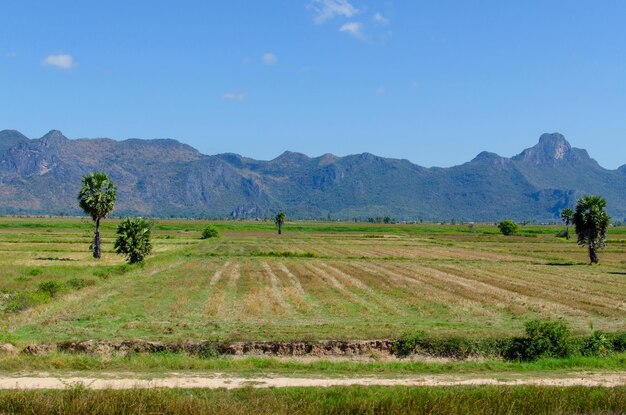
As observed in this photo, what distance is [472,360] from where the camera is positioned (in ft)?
75.2

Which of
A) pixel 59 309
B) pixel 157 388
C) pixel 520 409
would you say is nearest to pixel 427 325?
pixel 520 409

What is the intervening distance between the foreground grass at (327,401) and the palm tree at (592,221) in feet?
190

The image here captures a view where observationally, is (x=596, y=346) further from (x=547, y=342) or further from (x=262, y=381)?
(x=262, y=381)

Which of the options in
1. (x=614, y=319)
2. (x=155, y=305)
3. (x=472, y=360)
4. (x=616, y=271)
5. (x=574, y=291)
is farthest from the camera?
(x=616, y=271)

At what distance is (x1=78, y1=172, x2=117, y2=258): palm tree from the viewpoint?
6944 centimetres

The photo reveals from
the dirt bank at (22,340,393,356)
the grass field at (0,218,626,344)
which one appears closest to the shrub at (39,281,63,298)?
the grass field at (0,218,626,344)

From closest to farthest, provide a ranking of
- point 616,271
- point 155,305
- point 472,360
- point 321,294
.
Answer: point 472,360, point 155,305, point 321,294, point 616,271

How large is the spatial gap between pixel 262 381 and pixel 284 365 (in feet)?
9.42

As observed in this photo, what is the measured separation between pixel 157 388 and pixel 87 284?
28.6 metres

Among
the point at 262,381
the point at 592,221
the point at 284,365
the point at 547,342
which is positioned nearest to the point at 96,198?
the point at 284,365

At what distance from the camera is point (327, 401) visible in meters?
15.3

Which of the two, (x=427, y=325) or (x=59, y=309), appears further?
(x=59, y=309)

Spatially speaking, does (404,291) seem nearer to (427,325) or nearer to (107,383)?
(427,325)

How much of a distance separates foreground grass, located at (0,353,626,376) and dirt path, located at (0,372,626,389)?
1040 millimetres
